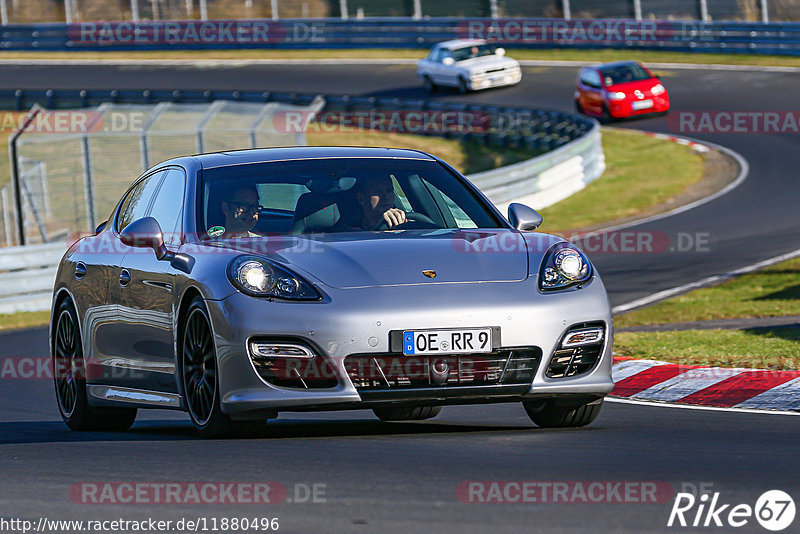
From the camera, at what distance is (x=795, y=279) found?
16359 mm

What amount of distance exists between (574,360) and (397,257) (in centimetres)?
96

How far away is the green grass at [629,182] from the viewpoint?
24641 millimetres

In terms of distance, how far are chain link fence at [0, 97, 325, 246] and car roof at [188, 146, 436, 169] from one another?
553 inches

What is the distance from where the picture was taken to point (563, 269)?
687 centimetres

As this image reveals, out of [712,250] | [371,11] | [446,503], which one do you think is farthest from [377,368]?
[371,11]

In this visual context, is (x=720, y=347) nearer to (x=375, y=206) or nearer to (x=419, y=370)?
(x=375, y=206)

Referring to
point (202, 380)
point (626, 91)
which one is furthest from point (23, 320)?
point (626, 91)

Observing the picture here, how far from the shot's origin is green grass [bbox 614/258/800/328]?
14227 mm

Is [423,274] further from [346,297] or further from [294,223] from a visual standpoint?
[294,223]

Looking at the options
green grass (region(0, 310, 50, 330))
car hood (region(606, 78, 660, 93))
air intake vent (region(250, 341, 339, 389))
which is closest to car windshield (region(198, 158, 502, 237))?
air intake vent (region(250, 341, 339, 389))

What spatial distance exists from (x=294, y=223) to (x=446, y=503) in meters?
2.66

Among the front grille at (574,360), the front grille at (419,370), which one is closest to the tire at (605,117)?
the front grille at (574,360)

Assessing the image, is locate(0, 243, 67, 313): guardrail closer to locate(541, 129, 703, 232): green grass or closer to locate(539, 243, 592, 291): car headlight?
locate(541, 129, 703, 232): green grass

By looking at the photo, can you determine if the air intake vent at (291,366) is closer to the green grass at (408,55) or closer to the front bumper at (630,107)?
the front bumper at (630,107)
